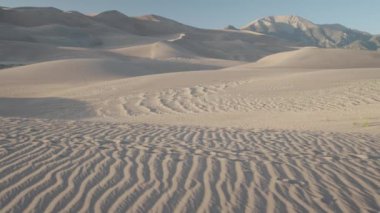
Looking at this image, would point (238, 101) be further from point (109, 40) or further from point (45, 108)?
point (109, 40)

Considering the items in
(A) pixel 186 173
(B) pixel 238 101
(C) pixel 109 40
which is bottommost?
(B) pixel 238 101

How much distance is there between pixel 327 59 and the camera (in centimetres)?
3897

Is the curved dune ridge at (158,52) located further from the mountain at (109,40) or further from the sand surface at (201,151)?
the sand surface at (201,151)

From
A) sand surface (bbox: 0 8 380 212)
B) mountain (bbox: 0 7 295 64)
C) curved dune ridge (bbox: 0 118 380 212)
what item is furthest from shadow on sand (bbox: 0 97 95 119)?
mountain (bbox: 0 7 295 64)

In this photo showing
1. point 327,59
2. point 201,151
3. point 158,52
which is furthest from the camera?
point 158,52

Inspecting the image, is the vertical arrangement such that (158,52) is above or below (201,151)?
below

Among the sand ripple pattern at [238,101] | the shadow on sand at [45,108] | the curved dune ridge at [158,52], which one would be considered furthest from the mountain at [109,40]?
the sand ripple pattern at [238,101]

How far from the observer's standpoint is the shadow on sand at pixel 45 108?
15367 mm

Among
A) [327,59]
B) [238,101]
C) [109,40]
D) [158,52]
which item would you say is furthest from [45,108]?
[109,40]

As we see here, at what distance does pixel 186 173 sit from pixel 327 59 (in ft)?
118

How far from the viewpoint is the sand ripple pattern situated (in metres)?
14.5

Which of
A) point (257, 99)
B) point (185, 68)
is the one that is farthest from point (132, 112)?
point (185, 68)

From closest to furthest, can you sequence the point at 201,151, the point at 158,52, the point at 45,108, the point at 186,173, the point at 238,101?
1. the point at 186,173
2. the point at 201,151
3. the point at 238,101
4. the point at 45,108
5. the point at 158,52

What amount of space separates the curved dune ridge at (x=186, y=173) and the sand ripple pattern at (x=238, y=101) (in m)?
6.42
